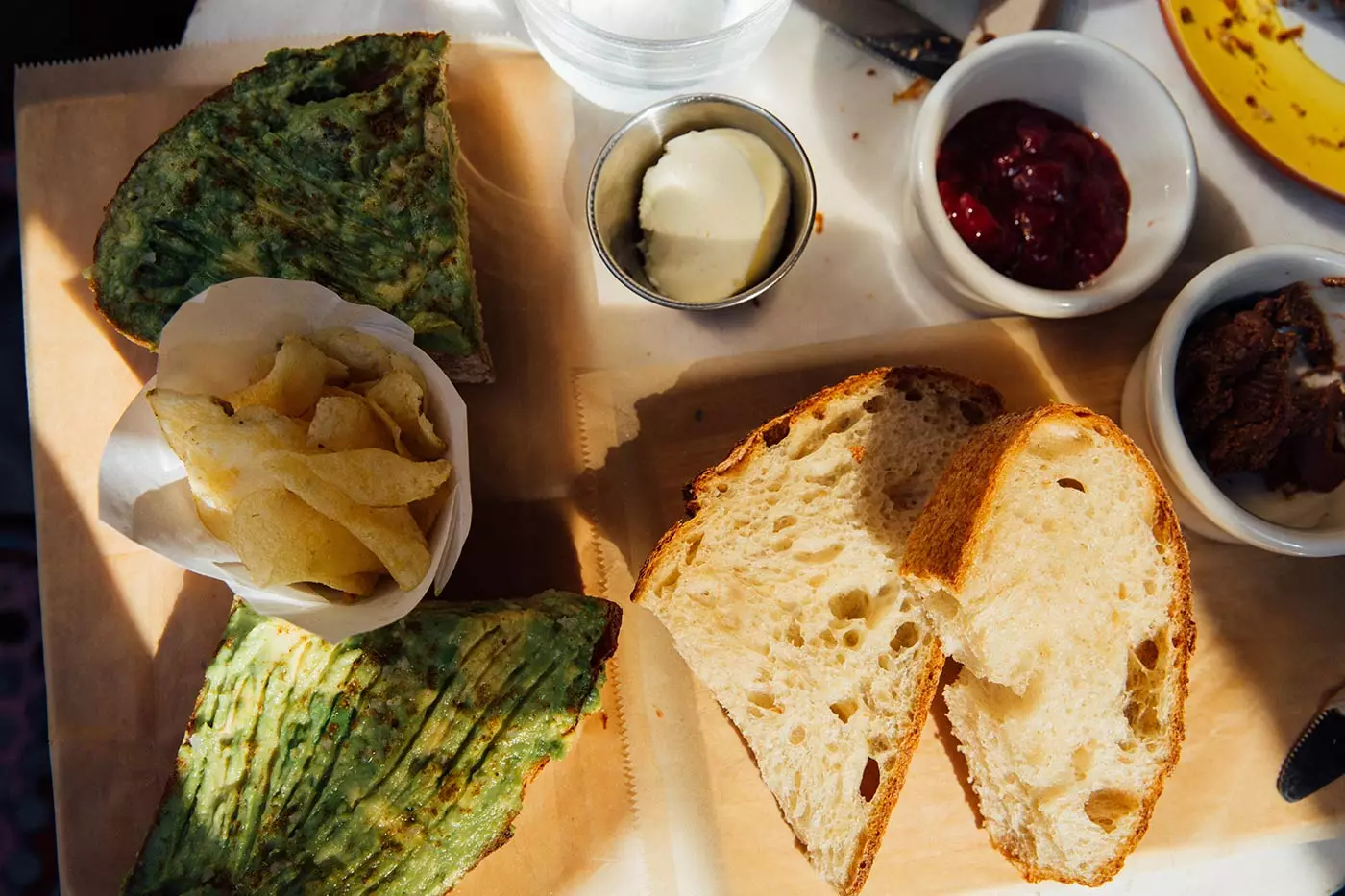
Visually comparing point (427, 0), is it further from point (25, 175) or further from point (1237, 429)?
point (1237, 429)

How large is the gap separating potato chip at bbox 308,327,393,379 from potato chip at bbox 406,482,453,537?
0.89 ft

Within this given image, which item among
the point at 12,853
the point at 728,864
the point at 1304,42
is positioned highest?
the point at 1304,42

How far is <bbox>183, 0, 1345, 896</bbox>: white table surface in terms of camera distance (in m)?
2.38

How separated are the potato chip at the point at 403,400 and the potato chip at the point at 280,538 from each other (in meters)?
0.25

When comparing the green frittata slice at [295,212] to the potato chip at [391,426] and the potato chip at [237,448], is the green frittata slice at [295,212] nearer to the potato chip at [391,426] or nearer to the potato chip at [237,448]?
the potato chip at [391,426]

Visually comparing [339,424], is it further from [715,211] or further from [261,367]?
Answer: [715,211]

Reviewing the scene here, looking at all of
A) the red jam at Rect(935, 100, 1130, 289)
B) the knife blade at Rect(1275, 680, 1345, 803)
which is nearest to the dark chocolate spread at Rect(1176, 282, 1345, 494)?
the red jam at Rect(935, 100, 1130, 289)

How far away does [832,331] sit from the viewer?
7.80 ft

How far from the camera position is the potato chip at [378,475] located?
5.44 feet

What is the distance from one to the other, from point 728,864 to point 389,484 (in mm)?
1253

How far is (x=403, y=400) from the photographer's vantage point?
182cm

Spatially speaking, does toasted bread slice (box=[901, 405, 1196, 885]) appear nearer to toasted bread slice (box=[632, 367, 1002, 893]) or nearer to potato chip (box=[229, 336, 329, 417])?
toasted bread slice (box=[632, 367, 1002, 893])

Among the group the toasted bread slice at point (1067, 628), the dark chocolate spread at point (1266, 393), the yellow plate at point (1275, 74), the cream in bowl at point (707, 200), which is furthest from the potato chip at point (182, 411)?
the yellow plate at point (1275, 74)

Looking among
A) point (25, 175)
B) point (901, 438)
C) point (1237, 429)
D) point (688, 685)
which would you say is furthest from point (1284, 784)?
point (25, 175)
